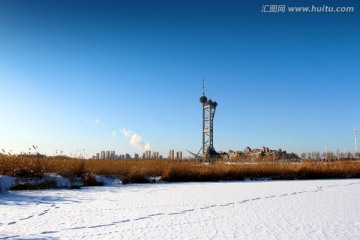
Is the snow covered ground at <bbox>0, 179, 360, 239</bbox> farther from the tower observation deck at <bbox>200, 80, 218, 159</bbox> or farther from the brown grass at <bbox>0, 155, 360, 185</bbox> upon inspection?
the tower observation deck at <bbox>200, 80, 218, 159</bbox>

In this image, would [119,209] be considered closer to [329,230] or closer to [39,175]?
[329,230]

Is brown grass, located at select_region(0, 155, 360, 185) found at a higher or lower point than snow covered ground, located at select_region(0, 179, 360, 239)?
higher

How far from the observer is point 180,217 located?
3979mm

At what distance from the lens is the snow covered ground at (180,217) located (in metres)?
3.16

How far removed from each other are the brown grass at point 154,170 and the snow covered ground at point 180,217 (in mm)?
2681

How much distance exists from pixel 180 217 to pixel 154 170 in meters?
6.54

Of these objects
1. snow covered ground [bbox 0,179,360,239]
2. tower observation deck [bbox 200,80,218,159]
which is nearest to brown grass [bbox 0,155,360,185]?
snow covered ground [bbox 0,179,360,239]

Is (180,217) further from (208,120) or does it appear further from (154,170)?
(208,120)

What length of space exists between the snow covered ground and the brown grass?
2.68 m

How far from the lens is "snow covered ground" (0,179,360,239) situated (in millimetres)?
3160

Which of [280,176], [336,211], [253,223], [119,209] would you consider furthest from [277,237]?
[280,176]

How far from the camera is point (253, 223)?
3.62m

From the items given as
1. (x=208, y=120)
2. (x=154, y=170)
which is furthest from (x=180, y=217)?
(x=208, y=120)

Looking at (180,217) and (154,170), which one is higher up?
(154,170)
